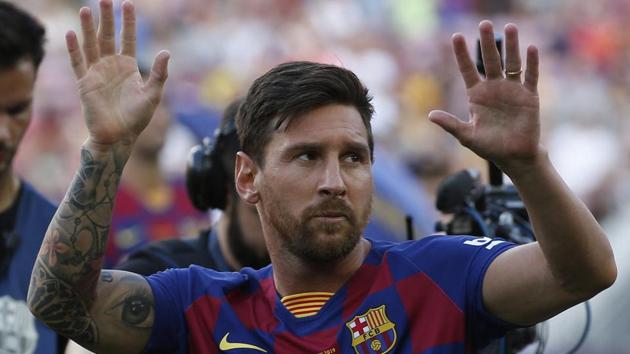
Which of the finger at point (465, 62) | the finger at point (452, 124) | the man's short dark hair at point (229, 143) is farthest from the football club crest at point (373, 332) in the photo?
the man's short dark hair at point (229, 143)

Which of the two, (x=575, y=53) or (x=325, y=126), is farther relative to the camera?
(x=575, y=53)

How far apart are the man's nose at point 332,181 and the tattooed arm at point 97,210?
1.79ft

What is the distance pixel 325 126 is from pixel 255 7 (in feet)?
35.9

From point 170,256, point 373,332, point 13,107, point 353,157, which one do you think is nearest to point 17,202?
point 13,107

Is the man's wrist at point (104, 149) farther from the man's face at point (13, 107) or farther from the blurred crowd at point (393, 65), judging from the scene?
the blurred crowd at point (393, 65)

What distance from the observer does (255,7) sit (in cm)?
1482

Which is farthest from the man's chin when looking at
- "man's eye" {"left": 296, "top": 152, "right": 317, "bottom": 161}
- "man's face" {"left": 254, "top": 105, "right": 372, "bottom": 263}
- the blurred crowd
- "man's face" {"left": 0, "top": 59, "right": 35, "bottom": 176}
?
the blurred crowd

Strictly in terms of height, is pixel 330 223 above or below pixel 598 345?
above

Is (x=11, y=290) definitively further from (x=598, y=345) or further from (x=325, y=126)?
(x=598, y=345)

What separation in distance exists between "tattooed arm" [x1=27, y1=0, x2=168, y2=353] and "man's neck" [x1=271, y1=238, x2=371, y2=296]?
1.37 ft

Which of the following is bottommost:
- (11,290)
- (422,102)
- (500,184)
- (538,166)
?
(422,102)

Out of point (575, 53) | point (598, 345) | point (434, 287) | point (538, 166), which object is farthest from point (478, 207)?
point (575, 53)

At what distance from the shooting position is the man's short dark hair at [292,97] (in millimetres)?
4047

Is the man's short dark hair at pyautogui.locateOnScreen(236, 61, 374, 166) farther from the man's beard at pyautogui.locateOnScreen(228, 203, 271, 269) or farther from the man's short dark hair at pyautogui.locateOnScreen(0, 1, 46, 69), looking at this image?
the man's short dark hair at pyautogui.locateOnScreen(0, 1, 46, 69)
